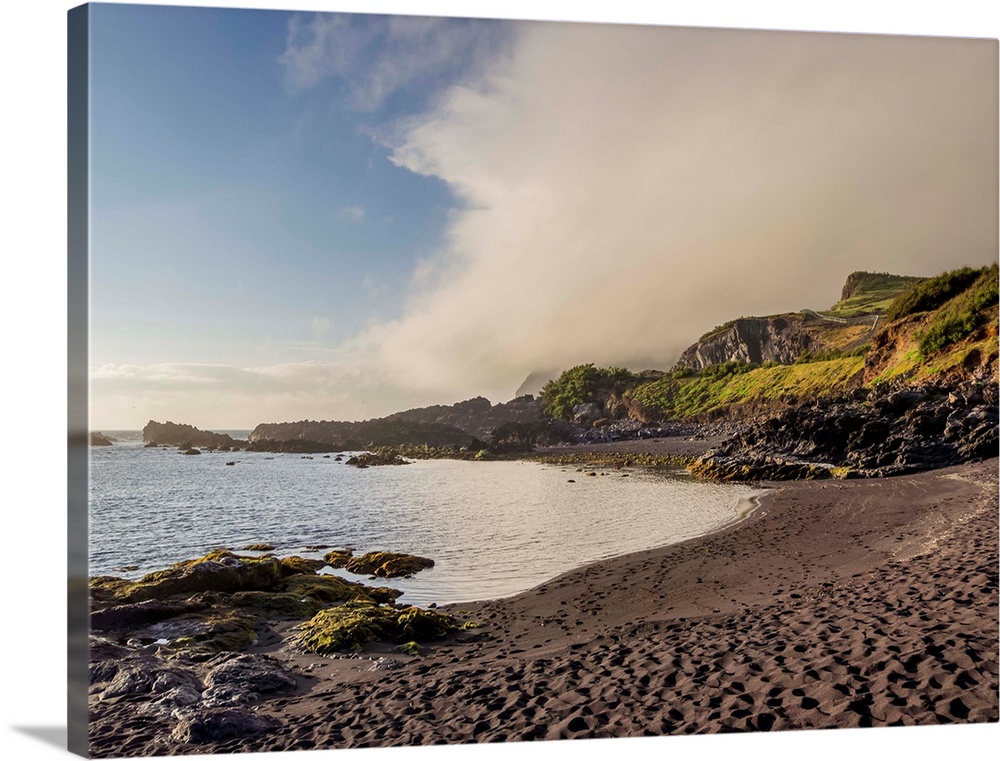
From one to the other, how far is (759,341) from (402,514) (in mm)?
2982

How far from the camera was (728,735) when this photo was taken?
3.85 m

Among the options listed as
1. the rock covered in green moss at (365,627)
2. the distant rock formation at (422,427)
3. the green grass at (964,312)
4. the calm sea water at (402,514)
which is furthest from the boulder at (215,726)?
the green grass at (964,312)

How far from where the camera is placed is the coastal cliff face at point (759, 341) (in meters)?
5.34

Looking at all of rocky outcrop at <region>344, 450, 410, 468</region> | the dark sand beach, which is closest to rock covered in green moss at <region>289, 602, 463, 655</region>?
the dark sand beach

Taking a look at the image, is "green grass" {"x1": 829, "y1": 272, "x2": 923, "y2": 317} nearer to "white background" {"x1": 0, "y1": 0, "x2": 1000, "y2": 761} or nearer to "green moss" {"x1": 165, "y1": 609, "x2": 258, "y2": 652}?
"white background" {"x1": 0, "y1": 0, "x2": 1000, "y2": 761}

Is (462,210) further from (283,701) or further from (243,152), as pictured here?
(283,701)

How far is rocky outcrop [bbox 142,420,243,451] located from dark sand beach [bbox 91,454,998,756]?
1313mm

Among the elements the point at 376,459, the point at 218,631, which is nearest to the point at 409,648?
the point at 218,631

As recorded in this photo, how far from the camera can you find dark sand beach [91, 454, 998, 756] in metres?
3.93

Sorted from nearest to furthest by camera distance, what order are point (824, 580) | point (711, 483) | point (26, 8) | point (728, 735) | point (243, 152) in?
point (728, 735), point (26, 8), point (243, 152), point (824, 580), point (711, 483)

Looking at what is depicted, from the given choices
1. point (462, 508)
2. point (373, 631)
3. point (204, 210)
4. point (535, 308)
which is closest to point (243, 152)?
point (204, 210)

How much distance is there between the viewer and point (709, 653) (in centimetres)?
436

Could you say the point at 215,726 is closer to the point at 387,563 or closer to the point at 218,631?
the point at 218,631

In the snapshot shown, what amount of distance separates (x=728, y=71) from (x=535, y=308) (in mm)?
2206
